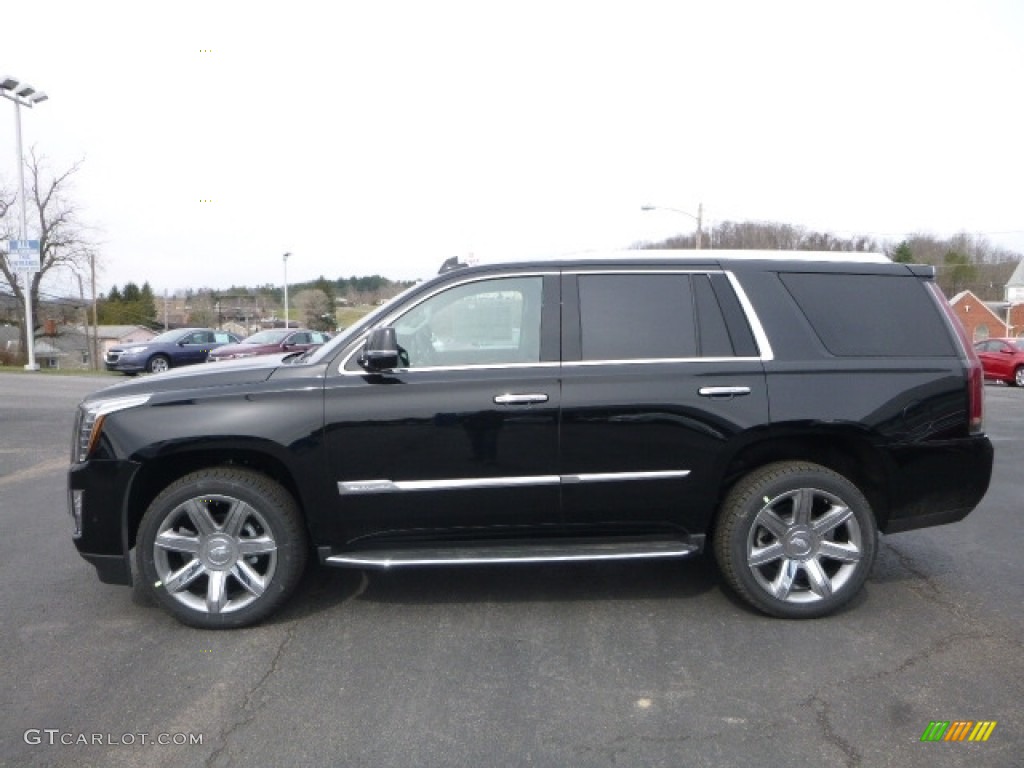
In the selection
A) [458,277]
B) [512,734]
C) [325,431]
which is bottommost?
[512,734]

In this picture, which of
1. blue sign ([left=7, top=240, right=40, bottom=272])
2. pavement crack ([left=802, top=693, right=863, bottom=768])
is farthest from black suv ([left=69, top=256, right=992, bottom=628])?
blue sign ([left=7, top=240, right=40, bottom=272])

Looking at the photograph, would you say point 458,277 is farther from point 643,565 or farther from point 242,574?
point 643,565

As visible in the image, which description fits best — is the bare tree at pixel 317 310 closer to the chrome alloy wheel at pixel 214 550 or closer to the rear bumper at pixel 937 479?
the chrome alloy wheel at pixel 214 550

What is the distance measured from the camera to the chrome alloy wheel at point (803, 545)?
4352 mm

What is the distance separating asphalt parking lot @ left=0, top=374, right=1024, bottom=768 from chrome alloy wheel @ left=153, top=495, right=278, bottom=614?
0.72 ft

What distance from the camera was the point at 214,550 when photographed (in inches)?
167

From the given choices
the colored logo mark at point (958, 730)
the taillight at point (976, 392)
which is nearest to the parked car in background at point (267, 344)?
the taillight at point (976, 392)

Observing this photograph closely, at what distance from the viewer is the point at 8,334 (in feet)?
243

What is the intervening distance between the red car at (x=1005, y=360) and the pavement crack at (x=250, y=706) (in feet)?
78.0

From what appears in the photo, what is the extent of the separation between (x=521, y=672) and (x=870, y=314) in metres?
2.71

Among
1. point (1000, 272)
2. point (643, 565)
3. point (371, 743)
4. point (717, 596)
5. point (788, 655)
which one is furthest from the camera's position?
point (1000, 272)

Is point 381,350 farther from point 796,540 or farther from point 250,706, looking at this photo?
point 796,540

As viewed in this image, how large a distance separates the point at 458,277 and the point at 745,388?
5.39ft

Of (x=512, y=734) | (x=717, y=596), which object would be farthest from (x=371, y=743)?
(x=717, y=596)
